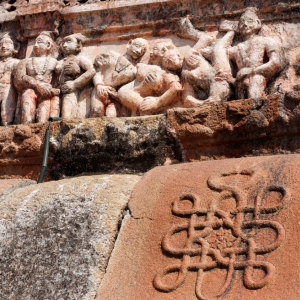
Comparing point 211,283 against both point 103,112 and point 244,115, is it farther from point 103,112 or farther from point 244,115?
point 103,112

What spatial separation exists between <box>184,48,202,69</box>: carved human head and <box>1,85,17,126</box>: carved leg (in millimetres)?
1983

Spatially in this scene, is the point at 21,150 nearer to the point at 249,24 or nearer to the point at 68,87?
the point at 68,87

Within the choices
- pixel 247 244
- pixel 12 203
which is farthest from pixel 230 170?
pixel 12 203

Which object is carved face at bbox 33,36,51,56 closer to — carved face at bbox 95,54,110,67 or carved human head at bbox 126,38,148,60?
carved face at bbox 95,54,110,67

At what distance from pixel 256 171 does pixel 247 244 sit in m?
0.65

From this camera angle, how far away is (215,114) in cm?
514

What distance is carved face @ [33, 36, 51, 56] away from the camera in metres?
6.66

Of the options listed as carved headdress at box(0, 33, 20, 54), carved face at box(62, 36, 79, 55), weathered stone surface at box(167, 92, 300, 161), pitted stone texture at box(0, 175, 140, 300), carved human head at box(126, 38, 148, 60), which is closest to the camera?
pitted stone texture at box(0, 175, 140, 300)

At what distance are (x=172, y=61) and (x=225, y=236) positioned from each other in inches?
115

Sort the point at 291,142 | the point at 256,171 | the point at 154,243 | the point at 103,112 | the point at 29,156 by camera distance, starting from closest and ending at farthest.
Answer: the point at 154,243 → the point at 256,171 → the point at 291,142 → the point at 29,156 → the point at 103,112

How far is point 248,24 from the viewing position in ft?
19.7

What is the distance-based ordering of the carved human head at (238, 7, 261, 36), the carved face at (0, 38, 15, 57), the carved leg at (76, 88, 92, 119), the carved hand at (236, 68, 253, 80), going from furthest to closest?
the carved face at (0, 38, 15, 57), the carved leg at (76, 88, 92, 119), the carved human head at (238, 7, 261, 36), the carved hand at (236, 68, 253, 80)

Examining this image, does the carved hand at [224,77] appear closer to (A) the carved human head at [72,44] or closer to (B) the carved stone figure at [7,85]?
(A) the carved human head at [72,44]

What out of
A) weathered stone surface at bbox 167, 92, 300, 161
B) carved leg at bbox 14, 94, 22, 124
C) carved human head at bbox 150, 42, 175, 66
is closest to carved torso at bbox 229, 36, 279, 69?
carved human head at bbox 150, 42, 175, 66
